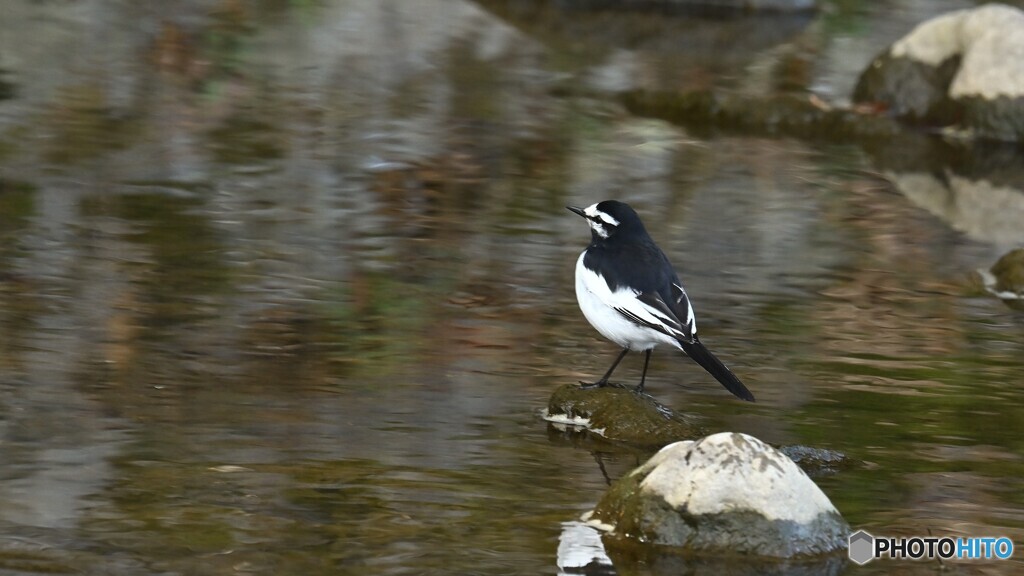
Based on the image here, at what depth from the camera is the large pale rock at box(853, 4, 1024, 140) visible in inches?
659

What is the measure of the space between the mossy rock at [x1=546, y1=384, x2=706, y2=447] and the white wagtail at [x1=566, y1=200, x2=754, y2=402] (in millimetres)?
127

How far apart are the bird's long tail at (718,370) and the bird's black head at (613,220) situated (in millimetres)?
913

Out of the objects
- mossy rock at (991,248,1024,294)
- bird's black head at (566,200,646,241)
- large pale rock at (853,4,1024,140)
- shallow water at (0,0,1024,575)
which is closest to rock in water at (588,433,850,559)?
shallow water at (0,0,1024,575)

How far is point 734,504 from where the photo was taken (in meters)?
6.41

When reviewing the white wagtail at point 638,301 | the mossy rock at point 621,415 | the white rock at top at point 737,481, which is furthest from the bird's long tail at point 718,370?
the white rock at top at point 737,481

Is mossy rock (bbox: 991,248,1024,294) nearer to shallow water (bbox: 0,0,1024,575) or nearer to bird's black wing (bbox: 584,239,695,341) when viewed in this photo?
shallow water (bbox: 0,0,1024,575)

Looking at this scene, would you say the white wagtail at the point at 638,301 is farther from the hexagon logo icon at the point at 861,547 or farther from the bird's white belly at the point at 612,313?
the hexagon logo icon at the point at 861,547

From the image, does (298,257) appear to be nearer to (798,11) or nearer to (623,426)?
(623,426)

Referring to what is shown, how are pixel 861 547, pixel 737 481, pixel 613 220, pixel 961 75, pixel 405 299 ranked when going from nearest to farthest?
pixel 737 481
pixel 861 547
pixel 613 220
pixel 405 299
pixel 961 75

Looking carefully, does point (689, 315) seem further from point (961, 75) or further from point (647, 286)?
point (961, 75)

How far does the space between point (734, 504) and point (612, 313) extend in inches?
70.6

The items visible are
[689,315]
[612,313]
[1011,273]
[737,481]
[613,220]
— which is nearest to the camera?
[737,481]

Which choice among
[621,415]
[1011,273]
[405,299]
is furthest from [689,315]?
[1011,273]

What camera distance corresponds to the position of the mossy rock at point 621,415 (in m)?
7.95
